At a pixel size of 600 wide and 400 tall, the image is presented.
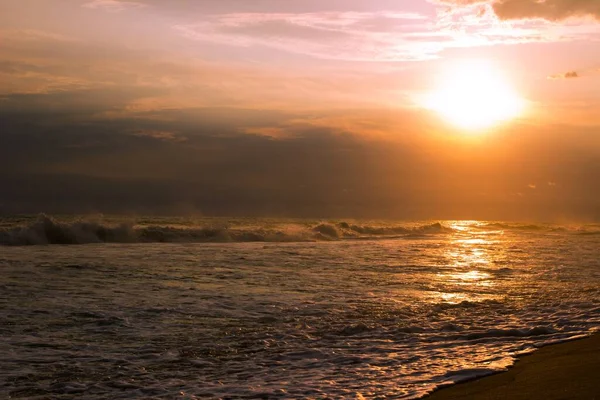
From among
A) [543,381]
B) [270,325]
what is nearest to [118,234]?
[270,325]

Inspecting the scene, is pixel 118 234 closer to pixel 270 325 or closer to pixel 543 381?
pixel 270 325

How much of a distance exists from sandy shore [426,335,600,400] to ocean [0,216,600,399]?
253mm

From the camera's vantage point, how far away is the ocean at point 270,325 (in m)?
7.57

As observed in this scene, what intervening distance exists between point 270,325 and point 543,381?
4983mm

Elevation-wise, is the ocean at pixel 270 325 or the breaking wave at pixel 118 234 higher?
the ocean at pixel 270 325

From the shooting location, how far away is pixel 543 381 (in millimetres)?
7305

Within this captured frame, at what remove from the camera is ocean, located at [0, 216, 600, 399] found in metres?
7.57

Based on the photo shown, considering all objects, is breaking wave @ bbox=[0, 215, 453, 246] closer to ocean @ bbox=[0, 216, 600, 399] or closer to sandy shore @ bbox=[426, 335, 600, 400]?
ocean @ bbox=[0, 216, 600, 399]

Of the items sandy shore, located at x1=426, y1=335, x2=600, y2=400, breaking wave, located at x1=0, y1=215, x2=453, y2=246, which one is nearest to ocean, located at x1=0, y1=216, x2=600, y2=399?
sandy shore, located at x1=426, y1=335, x2=600, y2=400

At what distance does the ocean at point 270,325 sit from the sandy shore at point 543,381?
0.25 meters

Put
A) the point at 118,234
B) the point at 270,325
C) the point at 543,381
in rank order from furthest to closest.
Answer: the point at 118,234 < the point at 270,325 < the point at 543,381

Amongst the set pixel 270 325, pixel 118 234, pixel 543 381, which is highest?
pixel 543 381

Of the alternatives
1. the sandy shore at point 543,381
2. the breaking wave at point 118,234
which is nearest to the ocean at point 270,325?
the sandy shore at point 543,381

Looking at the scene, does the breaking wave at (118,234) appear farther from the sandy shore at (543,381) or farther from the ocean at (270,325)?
the sandy shore at (543,381)
